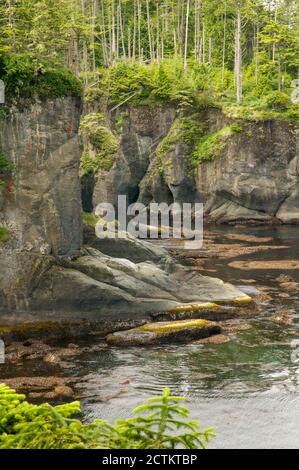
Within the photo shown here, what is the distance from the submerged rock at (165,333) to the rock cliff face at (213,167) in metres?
34.1

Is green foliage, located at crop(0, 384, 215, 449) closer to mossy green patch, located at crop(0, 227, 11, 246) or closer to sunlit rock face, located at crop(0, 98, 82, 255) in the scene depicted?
mossy green patch, located at crop(0, 227, 11, 246)

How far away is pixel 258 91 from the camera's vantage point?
6338cm

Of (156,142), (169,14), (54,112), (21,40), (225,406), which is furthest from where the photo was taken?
(169,14)

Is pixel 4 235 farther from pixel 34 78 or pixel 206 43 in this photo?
pixel 206 43

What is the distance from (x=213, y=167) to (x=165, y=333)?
38.7 meters

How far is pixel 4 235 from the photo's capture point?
941 inches

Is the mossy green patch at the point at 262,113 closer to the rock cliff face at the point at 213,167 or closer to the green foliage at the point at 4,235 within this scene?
the rock cliff face at the point at 213,167

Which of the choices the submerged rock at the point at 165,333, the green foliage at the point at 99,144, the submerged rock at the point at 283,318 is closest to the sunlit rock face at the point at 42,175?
the submerged rock at the point at 165,333

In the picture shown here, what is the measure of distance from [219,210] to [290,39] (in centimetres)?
1998

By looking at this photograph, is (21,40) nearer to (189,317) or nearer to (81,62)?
(189,317)

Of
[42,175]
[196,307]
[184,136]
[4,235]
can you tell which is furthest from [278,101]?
[4,235]

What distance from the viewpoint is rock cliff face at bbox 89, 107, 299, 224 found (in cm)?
A: 5741

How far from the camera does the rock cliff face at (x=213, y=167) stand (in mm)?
57406

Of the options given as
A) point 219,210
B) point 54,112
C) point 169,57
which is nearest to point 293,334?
point 54,112
